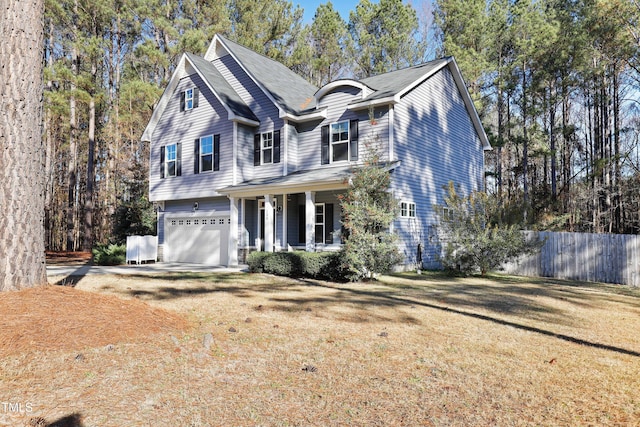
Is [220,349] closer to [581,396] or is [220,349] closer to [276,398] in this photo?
[276,398]

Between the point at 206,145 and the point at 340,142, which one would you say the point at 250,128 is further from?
the point at 340,142

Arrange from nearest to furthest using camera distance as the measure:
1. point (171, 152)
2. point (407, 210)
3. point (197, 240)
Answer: point (407, 210) < point (197, 240) < point (171, 152)

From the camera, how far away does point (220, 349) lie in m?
4.59

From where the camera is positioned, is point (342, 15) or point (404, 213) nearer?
point (404, 213)

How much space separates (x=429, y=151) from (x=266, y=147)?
6603 mm

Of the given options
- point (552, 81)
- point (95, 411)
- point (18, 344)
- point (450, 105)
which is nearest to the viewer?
point (95, 411)

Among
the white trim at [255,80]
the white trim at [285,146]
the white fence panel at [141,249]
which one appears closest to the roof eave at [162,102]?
the white trim at [255,80]

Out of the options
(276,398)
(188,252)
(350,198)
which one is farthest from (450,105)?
(276,398)

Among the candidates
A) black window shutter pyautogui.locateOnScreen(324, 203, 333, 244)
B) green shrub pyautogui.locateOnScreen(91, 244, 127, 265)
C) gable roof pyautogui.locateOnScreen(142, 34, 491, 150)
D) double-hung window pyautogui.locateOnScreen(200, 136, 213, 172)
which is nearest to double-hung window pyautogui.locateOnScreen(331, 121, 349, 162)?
gable roof pyautogui.locateOnScreen(142, 34, 491, 150)

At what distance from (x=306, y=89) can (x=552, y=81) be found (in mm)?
13945

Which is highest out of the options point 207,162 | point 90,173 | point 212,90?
point 212,90

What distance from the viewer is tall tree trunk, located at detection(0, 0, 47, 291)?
17.7ft

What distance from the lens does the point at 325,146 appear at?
50.8 ft

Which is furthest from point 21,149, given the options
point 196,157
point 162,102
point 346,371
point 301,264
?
point 162,102
